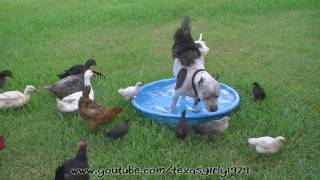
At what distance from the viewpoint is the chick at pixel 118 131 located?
6230 mm

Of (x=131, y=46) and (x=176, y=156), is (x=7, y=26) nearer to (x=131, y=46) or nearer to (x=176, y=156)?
(x=131, y=46)

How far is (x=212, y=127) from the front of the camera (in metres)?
6.21

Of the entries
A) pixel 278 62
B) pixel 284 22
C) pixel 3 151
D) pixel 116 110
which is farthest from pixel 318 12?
pixel 3 151

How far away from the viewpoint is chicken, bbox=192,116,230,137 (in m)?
6.21

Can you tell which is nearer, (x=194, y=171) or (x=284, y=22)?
(x=194, y=171)

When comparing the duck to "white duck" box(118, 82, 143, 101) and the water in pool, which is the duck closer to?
"white duck" box(118, 82, 143, 101)

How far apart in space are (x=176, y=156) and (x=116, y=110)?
1.05 metres

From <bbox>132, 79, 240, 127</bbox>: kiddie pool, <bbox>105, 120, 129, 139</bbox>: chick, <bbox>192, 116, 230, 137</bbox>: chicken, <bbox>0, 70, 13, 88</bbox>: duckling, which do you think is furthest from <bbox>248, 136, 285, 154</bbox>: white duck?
<bbox>0, 70, 13, 88</bbox>: duckling

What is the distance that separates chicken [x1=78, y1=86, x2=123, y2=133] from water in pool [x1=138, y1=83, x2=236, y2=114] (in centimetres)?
113

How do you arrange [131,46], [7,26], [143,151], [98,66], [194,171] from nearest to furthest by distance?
[194,171] → [143,151] → [98,66] → [131,46] → [7,26]

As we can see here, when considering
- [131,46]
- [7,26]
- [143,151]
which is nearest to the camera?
[143,151]

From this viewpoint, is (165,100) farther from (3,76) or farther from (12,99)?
(3,76)

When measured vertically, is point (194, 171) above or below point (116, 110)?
below

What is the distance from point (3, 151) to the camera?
6.34 m
